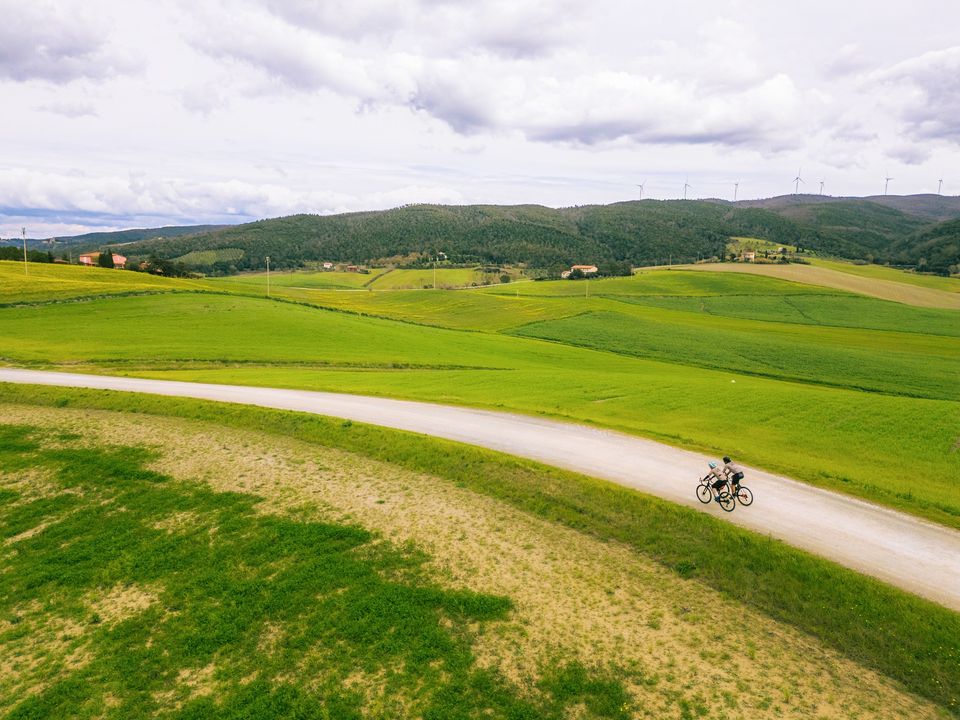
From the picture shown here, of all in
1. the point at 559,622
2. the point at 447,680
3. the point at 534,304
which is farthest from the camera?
the point at 534,304

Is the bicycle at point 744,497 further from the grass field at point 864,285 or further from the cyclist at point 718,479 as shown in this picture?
the grass field at point 864,285

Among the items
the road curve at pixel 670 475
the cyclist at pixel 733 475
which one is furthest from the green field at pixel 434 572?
the cyclist at pixel 733 475

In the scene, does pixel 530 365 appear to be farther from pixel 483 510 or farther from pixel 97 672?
pixel 97 672

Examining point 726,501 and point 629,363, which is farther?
point 629,363

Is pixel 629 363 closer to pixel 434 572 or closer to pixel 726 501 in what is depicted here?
pixel 726 501

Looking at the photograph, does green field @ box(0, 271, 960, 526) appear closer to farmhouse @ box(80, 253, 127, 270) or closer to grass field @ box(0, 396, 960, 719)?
grass field @ box(0, 396, 960, 719)

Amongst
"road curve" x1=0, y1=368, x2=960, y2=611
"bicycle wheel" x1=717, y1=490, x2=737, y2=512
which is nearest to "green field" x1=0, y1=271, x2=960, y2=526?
"road curve" x1=0, y1=368, x2=960, y2=611

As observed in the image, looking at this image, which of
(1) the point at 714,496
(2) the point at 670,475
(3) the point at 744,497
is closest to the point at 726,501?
(1) the point at 714,496

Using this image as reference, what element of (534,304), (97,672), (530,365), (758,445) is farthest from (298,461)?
(534,304)
